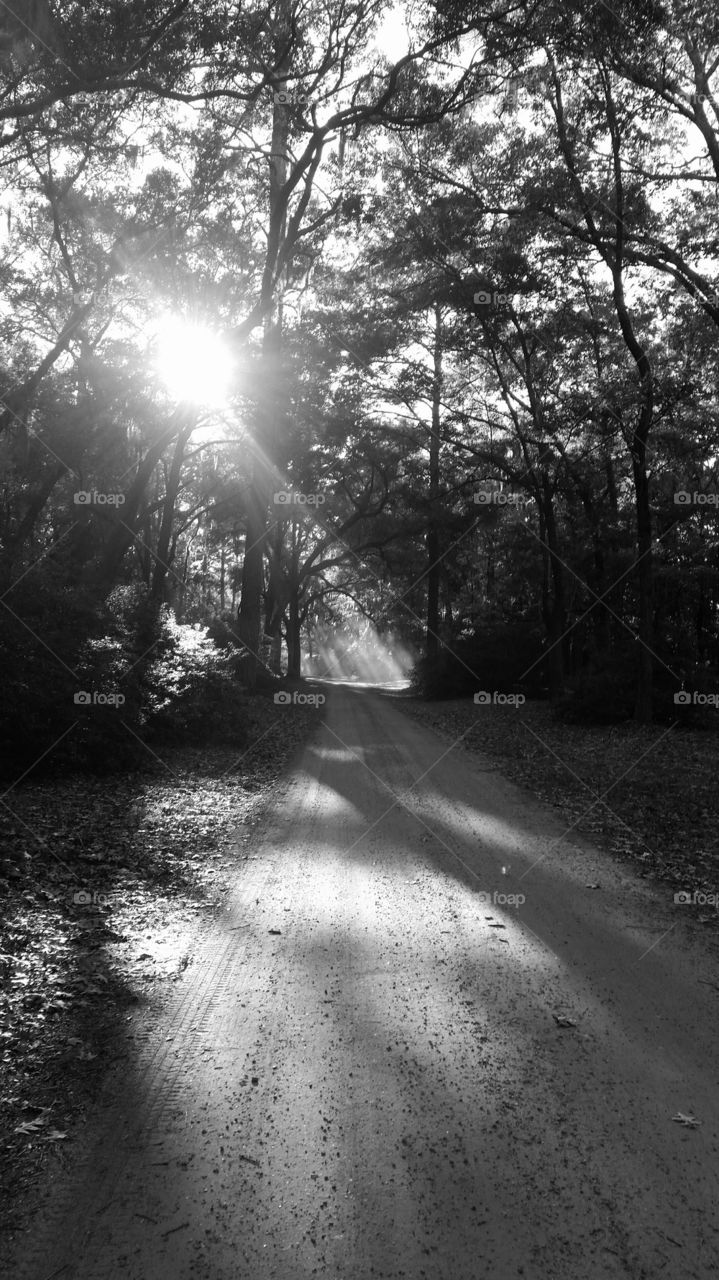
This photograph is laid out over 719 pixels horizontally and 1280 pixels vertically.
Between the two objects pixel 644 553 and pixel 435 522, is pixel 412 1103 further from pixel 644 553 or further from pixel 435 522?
pixel 435 522

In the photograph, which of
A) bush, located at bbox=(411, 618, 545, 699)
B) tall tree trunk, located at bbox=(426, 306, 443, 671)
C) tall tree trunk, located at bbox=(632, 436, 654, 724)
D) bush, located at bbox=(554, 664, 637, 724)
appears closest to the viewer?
tall tree trunk, located at bbox=(632, 436, 654, 724)

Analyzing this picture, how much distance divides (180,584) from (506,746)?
28.4 meters

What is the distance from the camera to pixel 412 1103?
375cm

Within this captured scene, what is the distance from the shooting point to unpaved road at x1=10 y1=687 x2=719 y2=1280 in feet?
9.47

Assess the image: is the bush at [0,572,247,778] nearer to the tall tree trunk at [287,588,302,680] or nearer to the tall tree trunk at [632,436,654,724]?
the tall tree trunk at [632,436,654,724]

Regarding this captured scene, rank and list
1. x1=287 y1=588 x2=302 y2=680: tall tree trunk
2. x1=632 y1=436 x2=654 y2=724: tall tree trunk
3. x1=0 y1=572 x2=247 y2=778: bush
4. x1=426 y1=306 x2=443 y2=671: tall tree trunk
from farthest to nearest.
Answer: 1. x1=287 y1=588 x2=302 y2=680: tall tree trunk
2. x1=426 y1=306 x2=443 y2=671: tall tree trunk
3. x1=632 y1=436 x2=654 y2=724: tall tree trunk
4. x1=0 y1=572 x2=247 y2=778: bush

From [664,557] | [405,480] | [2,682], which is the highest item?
[405,480]

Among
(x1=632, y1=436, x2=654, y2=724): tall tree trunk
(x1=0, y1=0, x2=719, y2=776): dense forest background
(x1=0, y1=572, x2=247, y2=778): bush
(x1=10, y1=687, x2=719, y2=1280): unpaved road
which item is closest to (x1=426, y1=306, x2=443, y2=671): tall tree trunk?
(x1=0, y1=0, x2=719, y2=776): dense forest background

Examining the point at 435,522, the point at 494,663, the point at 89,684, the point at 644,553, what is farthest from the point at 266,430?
the point at 89,684

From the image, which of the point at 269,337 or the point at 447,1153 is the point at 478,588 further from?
the point at 447,1153

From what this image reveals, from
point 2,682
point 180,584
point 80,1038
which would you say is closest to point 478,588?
point 180,584

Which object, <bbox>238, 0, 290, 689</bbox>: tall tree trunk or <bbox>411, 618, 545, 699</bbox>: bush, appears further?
<bbox>411, 618, 545, 699</bbox>: bush

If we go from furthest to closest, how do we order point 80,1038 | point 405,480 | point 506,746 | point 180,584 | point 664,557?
point 180,584
point 405,480
point 664,557
point 506,746
point 80,1038

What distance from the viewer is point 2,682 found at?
1041 centimetres
